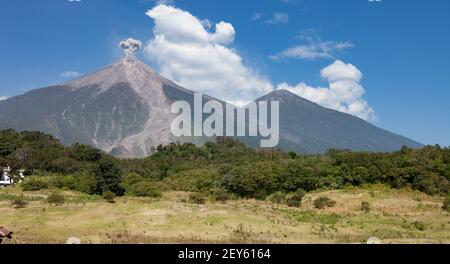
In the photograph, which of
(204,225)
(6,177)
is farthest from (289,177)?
(6,177)

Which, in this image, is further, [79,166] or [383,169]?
[79,166]

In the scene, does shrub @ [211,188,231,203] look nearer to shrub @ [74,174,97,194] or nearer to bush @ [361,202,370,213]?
shrub @ [74,174,97,194]

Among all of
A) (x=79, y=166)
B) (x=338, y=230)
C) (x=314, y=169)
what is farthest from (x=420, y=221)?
(x=79, y=166)

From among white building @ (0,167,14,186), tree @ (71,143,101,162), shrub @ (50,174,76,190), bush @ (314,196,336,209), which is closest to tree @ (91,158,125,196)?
shrub @ (50,174,76,190)

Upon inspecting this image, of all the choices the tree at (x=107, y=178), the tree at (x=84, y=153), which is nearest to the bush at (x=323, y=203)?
the tree at (x=107, y=178)

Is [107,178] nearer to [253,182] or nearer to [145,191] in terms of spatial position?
[145,191]

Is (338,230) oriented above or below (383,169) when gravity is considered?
below

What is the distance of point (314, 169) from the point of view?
51812mm

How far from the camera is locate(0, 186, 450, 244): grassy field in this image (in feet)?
68.6

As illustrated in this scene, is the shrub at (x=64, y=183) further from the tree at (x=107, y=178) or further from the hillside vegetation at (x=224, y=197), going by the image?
the tree at (x=107, y=178)

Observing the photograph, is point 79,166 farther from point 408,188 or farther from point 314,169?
point 408,188

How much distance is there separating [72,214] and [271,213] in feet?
39.6

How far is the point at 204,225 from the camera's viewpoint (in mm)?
24766
